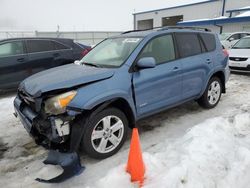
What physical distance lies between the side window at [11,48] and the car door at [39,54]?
210mm

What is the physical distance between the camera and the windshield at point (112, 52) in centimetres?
387

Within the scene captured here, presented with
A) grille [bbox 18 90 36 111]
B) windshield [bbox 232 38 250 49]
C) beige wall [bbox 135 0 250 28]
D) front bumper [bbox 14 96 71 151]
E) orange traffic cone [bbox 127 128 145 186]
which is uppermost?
beige wall [bbox 135 0 250 28]

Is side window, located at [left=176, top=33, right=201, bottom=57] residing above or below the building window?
below

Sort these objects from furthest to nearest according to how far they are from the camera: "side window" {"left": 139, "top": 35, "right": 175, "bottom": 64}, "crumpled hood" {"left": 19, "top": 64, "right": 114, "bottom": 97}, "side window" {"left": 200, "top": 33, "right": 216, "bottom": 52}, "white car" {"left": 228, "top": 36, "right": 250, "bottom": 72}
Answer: "white car" {"left": 228, "top": 36, "right": 250, "bottom": 72} < "side window" {"left": 200, "top": 33, "right": 216, "bottom": 52} < "side window" {"left": 139, "top": 35, "right": 175, "bottom": 64} < "crumpled hood" {"left": 19, "top": 64, "right": 114, "bottom": 97}

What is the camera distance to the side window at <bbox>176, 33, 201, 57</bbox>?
453 centimetres

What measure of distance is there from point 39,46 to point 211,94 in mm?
4949

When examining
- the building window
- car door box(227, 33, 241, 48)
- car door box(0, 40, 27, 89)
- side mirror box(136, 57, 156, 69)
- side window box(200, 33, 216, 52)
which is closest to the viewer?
side mirror box(136, 57, 156, 69)

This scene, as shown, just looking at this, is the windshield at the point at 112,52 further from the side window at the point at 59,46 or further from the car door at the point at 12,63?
the side window at the point at 59,46

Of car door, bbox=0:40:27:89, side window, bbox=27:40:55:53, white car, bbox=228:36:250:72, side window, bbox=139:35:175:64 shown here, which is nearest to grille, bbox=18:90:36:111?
side window, bbox=139:35:175:64

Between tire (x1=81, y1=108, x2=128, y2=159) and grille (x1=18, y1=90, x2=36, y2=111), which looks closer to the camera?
tire (x1=81, y1=108, x2=128, y2=159)

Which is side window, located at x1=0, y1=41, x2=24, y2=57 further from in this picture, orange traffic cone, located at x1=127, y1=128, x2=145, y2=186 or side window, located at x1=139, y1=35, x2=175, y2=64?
orange traffic cone, located at x1=127, y1=128, x2=145, y2=186

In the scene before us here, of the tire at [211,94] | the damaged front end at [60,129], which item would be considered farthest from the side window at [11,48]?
the tire at [211,94]

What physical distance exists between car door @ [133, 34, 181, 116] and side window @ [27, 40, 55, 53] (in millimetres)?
4305

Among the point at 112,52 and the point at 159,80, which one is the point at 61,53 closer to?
the point at 112,52
